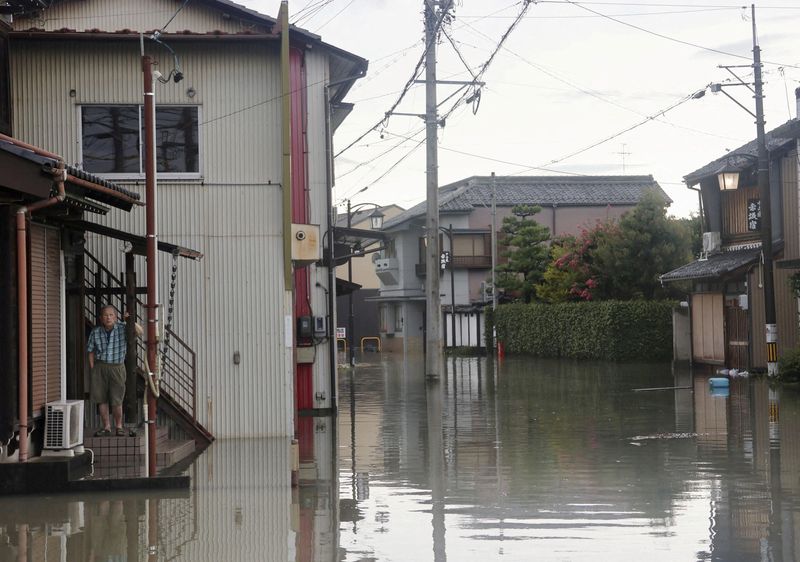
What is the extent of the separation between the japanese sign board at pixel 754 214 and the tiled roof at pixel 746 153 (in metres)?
1.25

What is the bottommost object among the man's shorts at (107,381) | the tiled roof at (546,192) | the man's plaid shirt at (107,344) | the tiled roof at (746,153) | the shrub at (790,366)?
the shrub at (790,366)

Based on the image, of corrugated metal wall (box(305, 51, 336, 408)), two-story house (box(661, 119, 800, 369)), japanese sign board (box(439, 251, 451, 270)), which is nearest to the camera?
corrugated metal wall (box(305, 51, 336, 408))

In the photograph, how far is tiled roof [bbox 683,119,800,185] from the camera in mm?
28186

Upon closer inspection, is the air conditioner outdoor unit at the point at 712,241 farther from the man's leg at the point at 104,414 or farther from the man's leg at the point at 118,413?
the man's leg at the point at 104,414

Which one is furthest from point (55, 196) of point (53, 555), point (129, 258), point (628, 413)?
point (628, 413)

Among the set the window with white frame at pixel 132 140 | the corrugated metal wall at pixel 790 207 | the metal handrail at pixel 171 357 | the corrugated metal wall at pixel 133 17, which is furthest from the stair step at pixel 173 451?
the corrugated metal wall at pixel 790 207

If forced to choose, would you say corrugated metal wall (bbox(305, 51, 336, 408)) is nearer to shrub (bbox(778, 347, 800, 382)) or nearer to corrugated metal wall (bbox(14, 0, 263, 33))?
corrugated metal wall (bbox(14, 0, 263, 33))

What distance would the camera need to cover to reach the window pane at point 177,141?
54.8 ft

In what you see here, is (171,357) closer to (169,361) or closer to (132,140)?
(169,361)

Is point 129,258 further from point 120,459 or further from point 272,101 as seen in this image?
point 272,101

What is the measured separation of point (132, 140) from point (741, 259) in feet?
65.3

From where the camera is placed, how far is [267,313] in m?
16.4

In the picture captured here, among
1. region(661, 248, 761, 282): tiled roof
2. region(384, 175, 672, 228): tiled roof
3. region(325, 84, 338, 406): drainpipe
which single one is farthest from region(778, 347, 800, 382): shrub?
region(384, 175, 672, 228): tiled roof

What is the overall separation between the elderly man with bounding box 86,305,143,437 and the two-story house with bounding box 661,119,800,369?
18802 mm
